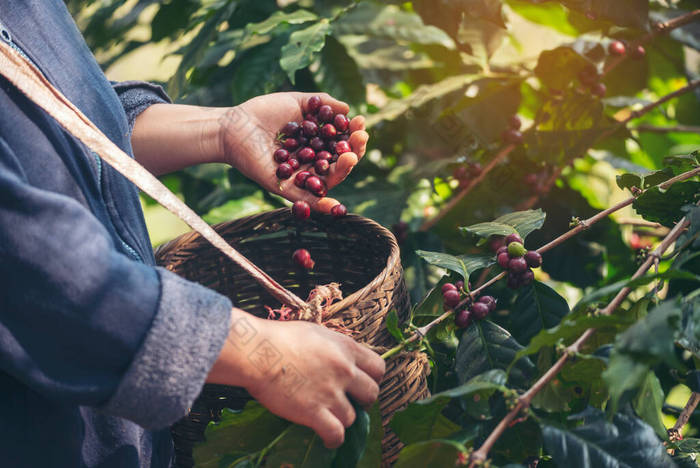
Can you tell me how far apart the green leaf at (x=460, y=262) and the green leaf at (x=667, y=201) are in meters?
0.26

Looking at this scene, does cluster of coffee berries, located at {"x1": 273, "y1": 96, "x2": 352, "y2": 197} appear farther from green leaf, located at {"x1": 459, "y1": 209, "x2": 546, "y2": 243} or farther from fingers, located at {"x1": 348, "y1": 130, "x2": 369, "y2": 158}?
green leaf, located at {"x1": 459, "y1": 209, "x2": 546, "y2": 243}

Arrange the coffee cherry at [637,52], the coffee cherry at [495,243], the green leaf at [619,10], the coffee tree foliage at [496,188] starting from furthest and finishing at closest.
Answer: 1. the coffee cherry at [637,52]
2. the green leaf at [619,10]
3. the coffee cherry at [495,243]
4. the coffee tree foliage at [496,188]

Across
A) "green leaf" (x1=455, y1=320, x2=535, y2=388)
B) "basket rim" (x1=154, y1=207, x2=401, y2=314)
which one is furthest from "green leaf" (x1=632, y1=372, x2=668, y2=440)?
"basket rim" (x1=154, y1=207, x2=401, y2=314)

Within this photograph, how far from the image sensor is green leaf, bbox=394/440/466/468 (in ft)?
2.29

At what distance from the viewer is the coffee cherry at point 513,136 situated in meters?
1.44

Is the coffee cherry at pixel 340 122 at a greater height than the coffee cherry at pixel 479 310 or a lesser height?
greater

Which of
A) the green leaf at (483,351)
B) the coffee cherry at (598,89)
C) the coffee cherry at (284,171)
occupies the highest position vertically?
the coffee cherry at (284,171)

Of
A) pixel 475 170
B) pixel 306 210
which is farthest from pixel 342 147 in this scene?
pixel 475 170

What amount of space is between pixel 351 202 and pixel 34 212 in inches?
38.6

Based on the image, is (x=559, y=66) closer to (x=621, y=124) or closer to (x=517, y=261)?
(x=621, y=124)

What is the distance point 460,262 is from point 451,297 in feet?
0.26

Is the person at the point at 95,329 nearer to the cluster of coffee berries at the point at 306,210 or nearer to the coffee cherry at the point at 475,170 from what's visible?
the cluster of coffee berries at the point at 306,210

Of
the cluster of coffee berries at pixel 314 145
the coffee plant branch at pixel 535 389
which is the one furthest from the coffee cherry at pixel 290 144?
the coffee plant branch at pixel 535 389

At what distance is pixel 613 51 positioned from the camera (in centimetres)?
139
